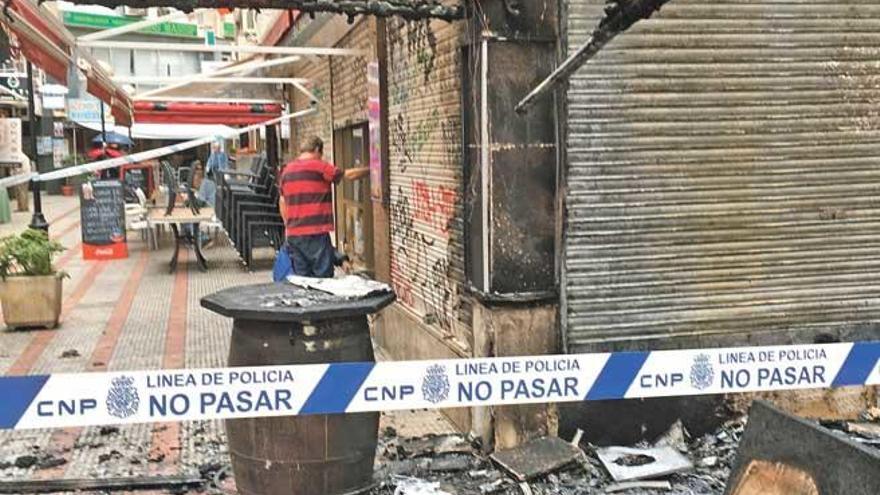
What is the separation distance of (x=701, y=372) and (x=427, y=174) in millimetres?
2891

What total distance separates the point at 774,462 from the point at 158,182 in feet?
79.7

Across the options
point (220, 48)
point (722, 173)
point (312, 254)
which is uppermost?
point (220, 48)

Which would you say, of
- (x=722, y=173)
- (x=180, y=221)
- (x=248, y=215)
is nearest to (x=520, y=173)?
(x=722, y=173)

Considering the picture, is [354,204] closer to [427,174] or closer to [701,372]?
[427,174]

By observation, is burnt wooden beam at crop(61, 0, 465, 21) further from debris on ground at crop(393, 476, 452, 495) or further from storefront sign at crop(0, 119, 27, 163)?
storefront sign at crop(0, 119, 27, 163)

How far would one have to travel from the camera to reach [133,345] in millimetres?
8031

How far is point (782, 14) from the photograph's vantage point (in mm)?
5254

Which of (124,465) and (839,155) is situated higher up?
(839,155)

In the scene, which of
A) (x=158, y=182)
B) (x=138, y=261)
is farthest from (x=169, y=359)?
(x=158, y=182)

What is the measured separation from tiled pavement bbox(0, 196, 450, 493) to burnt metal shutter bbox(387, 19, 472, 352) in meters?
0.96

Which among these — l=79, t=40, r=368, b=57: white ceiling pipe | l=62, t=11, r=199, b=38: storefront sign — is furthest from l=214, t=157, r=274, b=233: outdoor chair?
l=62, t=11, r=199, b=38: storefront sign

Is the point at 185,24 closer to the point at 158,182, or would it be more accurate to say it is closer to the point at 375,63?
the point at 158,182

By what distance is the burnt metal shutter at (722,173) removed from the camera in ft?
16.7

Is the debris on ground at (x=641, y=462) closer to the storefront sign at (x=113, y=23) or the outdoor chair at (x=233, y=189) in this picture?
the outdoor chair at (x=233, y=189)
